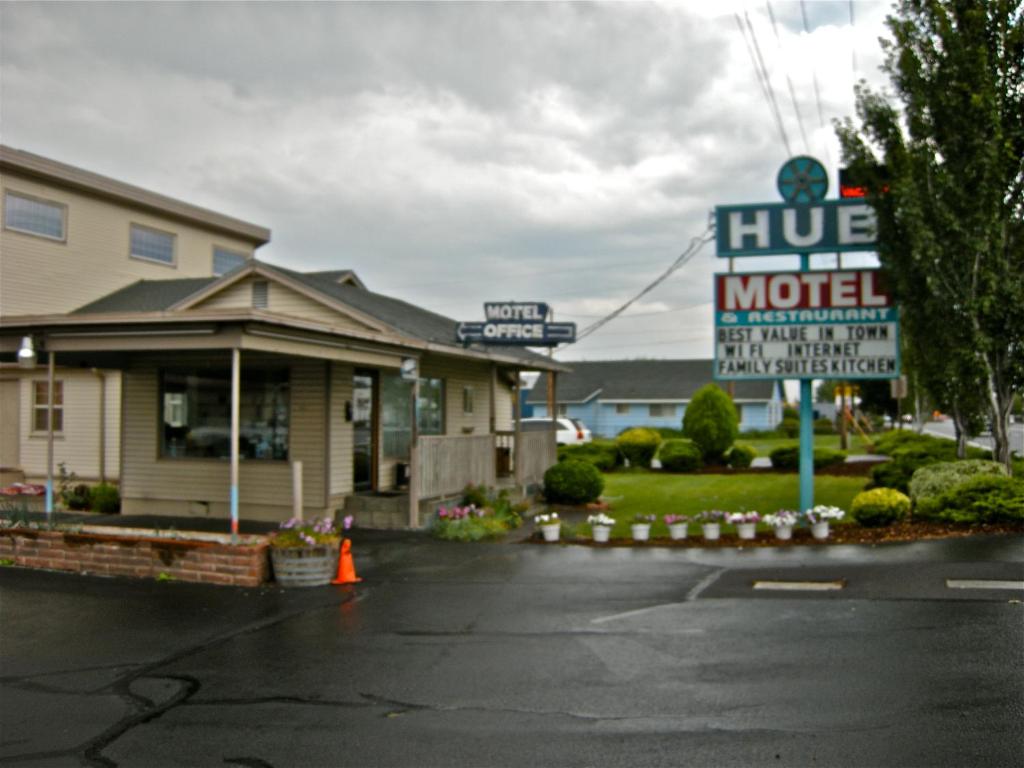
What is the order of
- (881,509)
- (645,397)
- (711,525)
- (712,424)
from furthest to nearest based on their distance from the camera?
(645,397), (712,424), (711,525), (881,509)

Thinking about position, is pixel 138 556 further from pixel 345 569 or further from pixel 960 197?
pixel 960 197

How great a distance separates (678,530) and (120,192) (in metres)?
16.3

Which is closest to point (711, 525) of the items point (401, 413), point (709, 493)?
point (401, 413)

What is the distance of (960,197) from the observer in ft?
47.0

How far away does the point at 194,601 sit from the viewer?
33.2 feet

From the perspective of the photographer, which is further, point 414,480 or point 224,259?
point 224,259

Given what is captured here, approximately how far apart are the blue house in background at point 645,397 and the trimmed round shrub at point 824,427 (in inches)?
108

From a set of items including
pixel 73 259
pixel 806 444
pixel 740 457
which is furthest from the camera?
pixel 740 457

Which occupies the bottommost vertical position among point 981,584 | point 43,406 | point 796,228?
point 981,584

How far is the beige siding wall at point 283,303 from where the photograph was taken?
16.9 m

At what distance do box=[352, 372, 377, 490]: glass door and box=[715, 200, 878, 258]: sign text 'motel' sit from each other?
266 inches

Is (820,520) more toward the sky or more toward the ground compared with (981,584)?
more toward the sky

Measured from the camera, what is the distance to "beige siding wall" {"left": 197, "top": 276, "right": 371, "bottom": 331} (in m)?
16.9

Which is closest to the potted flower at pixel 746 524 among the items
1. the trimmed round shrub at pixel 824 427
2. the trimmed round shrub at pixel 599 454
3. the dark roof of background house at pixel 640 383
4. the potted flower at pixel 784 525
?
the potted flower at pixel 784 525
